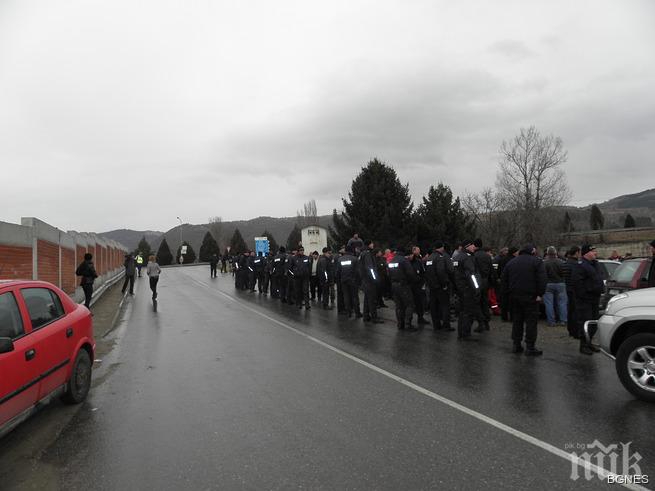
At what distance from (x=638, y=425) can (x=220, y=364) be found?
18.4ft

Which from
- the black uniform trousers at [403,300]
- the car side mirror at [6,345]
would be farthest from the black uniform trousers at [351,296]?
the car side mirror at [6,345]

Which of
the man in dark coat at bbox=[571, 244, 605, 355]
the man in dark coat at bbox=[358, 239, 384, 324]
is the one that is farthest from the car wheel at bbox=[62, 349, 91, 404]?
the man in dark coat at bbox=[571, 244, 605, 355]

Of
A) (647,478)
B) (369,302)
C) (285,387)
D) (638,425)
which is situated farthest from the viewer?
(369,302)

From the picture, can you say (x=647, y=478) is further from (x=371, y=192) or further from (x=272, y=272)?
(x=371, y=192)

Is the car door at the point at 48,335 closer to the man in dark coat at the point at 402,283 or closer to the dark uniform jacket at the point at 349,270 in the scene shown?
the man in dark coat at the point at 402,283

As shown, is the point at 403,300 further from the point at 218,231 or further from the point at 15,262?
the point at 218,231

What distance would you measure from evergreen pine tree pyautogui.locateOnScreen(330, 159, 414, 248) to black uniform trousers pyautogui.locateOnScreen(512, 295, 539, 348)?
70.3ft

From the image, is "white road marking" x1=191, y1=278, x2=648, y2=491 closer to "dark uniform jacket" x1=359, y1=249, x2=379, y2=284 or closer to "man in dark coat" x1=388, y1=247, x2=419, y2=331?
"man in dark coat" x1=388, y1=247, x2=419, y2=331

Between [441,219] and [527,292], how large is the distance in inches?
798

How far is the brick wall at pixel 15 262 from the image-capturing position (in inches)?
353

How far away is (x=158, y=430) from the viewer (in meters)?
4.81

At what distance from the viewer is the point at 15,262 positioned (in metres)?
9.62

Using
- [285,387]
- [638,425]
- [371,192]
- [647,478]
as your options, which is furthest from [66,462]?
[371,192]

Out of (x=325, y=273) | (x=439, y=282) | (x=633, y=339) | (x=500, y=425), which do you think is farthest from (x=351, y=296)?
(x=500, y=425)
